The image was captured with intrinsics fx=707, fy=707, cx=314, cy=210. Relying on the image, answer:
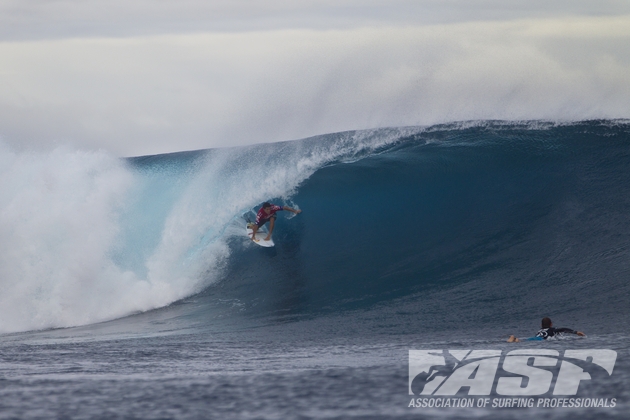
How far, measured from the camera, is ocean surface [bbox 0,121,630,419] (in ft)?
18.5

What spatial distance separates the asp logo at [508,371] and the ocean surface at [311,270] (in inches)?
7.4

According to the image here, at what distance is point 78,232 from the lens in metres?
14.8

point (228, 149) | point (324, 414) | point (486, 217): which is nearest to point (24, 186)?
point (228, 149)

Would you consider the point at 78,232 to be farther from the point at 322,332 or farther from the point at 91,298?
the point at 322,332

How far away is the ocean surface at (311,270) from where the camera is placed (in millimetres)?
5648

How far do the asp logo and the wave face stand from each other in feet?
→ 12.1

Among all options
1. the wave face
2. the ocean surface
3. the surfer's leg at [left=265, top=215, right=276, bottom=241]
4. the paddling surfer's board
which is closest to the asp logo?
the ocean surface

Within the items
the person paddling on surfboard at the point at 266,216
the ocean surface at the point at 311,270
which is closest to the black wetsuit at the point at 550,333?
the ocean surface at the point at 311,270

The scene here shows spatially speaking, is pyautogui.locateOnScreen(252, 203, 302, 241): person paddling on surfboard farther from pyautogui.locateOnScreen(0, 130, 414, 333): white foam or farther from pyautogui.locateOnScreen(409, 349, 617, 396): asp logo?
pyautogui.locateOnScreen(409, 349, 617, 396): asp logo

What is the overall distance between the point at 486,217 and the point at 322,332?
236 inches

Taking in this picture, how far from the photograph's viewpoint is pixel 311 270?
13.6 m

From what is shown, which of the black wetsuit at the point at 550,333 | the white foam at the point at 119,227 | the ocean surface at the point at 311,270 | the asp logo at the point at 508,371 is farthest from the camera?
the white foam at the point at 119,227

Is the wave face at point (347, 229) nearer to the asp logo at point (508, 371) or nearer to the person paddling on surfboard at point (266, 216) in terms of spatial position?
the person paddling on surfboard at point (266, 216)

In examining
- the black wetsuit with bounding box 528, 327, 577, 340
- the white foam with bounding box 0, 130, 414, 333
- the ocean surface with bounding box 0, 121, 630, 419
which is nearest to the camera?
the ocean surface with bounding box 0, 121, 630, 419
